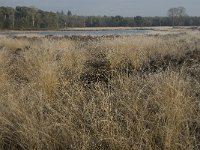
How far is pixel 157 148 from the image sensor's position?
11.8 feet

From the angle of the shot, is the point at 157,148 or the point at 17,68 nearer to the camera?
the point at 157,148

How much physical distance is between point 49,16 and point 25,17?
18.9ft

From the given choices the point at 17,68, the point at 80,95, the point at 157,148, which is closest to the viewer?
the point at 157,148

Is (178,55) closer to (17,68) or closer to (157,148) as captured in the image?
(17,68)

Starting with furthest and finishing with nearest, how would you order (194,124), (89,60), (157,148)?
(89,60) → (194,124) → (157,148)

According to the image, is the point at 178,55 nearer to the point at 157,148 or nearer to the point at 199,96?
the point at 199,96

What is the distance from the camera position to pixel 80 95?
4.75 metres

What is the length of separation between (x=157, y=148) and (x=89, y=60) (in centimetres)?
696

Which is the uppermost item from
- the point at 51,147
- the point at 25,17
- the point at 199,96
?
the point at 25,17

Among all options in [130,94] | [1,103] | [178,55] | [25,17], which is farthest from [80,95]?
[25,17]

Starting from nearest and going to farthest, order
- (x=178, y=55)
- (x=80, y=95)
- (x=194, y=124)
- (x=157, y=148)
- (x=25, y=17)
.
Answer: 1. (x=157, y=148)
2. (x=194, y=124)
3. (x=80, y=95)
4. (x=178, y=55)
5. (x=25, y=17)

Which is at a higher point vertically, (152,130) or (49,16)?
(49,16)

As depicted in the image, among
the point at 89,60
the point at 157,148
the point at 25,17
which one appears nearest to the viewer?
the point at 157,148

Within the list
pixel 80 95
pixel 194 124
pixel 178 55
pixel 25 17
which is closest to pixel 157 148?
pixel 194 124
